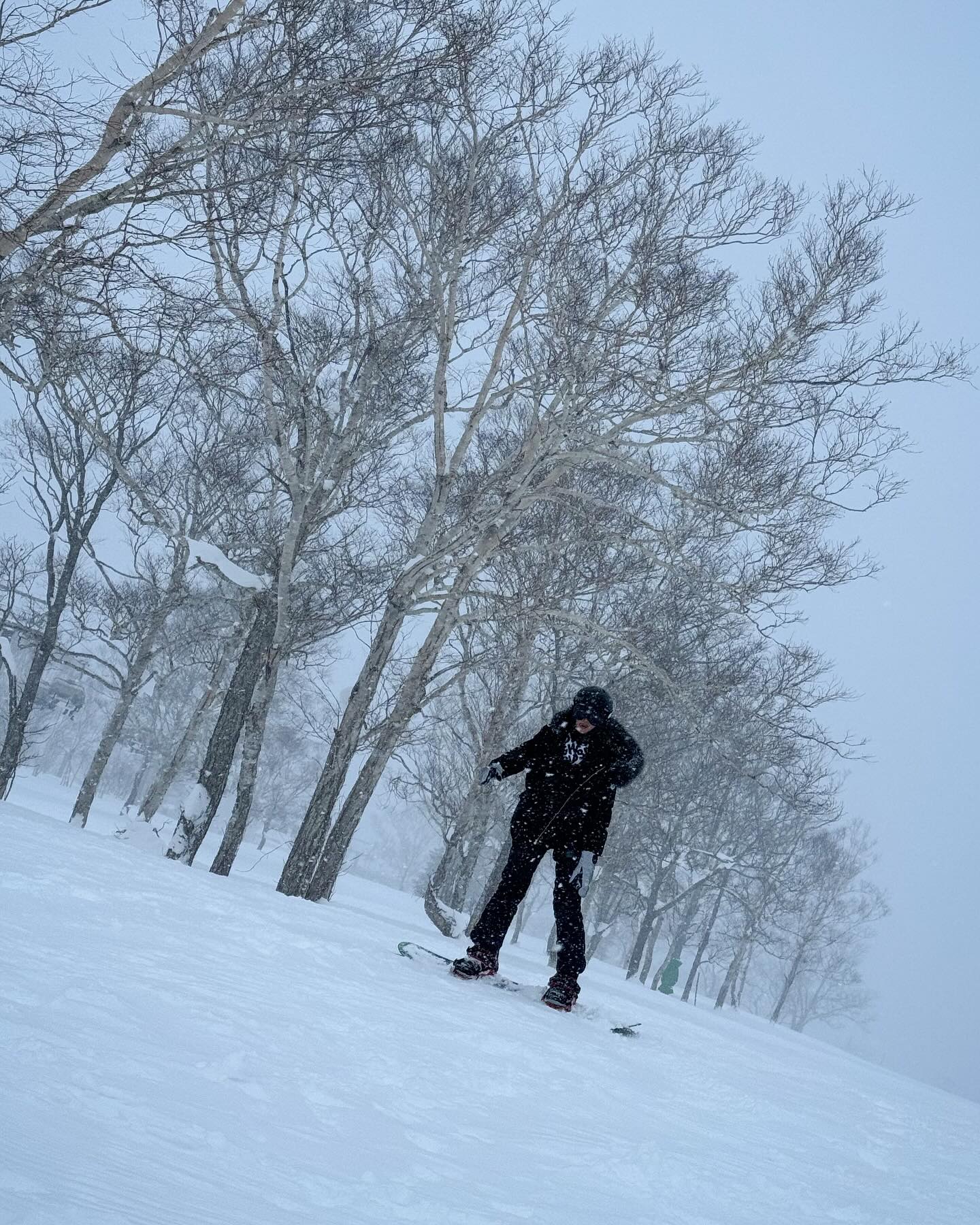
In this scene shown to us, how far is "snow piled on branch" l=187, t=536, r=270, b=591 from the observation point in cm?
881

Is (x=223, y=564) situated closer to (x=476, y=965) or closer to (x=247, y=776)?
(x=247, y=776)

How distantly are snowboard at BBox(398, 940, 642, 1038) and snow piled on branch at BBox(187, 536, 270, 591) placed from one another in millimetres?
4797

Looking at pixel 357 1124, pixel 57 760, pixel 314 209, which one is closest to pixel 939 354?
pixel 314 209

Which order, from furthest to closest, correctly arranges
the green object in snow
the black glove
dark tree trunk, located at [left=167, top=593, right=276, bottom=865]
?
1. the green object in snow
2. dark tree trunk, located at [left=167, top=593, right=276, bottom=865]
3. the black glove

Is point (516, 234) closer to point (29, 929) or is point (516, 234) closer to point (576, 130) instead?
point (576, 130)

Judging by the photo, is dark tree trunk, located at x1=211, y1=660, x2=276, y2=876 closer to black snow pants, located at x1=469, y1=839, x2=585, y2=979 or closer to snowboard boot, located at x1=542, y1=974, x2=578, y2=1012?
black snow pants, located at x1=469, y1=839, x2=585, y2=979

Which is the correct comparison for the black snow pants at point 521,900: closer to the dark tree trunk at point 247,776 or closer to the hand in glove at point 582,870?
the hand in glove at point 582,870

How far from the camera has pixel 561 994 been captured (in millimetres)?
5352

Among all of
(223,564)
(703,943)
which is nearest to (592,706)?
(223,564)

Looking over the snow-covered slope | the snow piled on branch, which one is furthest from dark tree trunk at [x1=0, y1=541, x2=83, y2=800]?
the snow-covered slope

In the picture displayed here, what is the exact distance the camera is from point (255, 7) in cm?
576

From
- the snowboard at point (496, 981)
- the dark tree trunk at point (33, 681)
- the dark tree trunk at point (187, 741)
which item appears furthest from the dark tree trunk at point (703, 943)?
the snowboard at point (496, 981)

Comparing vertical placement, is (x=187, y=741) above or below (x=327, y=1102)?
below

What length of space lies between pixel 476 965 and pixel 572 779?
1.21m
